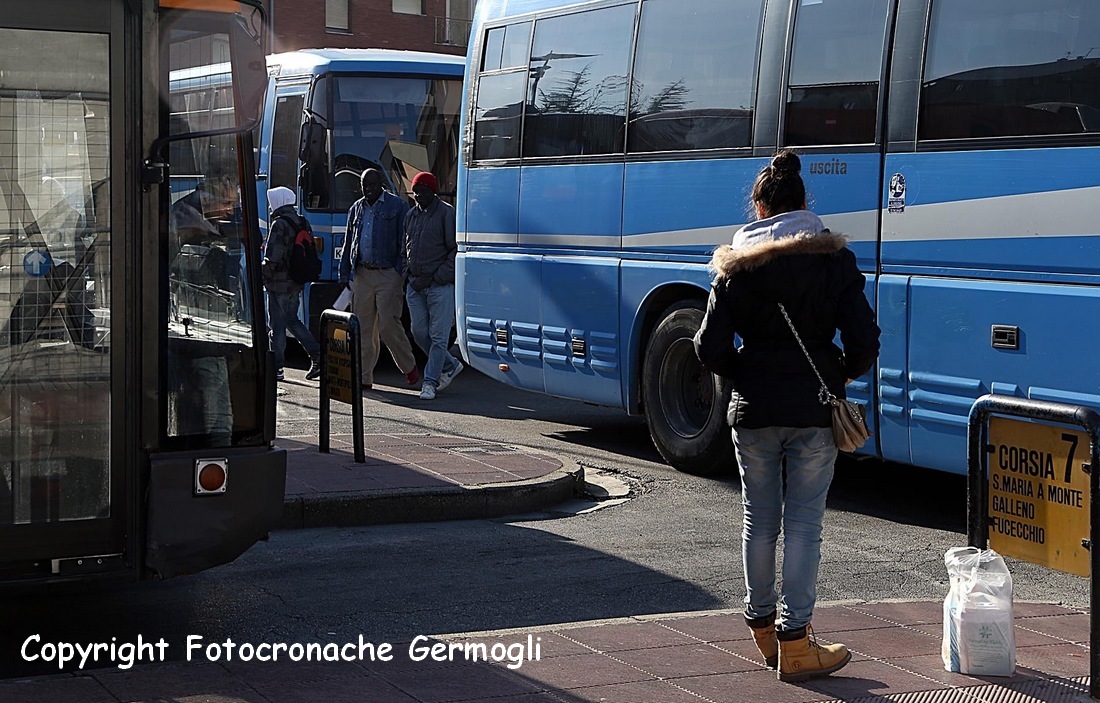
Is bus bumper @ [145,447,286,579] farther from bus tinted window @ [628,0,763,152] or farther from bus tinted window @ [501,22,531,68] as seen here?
bus tinted window @ [501,22,531,68]

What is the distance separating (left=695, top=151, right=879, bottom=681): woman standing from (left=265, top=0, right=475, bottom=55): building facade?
38.4 meters

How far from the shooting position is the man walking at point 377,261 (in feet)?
46.8

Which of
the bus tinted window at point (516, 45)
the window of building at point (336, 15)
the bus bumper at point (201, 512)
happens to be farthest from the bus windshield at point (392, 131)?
the window of building at point (336, 15)

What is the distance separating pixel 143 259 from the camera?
18.9 ft

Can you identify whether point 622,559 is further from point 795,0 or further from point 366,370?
point 366,370

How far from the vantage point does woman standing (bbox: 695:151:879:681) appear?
5.54 metres

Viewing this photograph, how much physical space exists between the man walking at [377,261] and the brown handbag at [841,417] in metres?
8.98

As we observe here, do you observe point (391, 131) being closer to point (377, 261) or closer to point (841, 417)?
point (377, 261)

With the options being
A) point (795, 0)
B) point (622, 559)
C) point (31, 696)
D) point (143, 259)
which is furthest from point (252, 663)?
point (795, 0)

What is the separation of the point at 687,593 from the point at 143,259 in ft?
9.62

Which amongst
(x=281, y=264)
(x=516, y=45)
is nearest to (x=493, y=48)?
(x=516, y=45)

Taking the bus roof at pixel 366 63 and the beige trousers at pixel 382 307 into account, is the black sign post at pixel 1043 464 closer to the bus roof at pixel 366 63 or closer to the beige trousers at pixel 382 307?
the beige trousers at pixel 382 307

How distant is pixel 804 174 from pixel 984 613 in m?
4.26

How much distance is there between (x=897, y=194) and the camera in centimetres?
870
